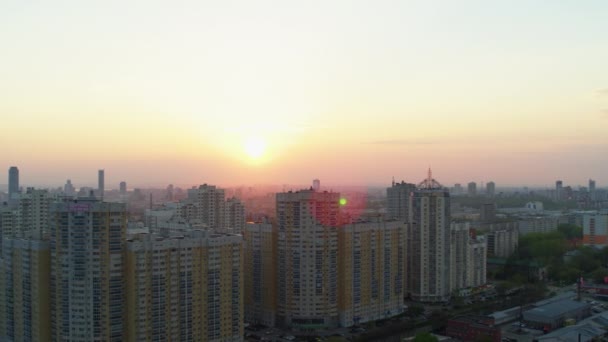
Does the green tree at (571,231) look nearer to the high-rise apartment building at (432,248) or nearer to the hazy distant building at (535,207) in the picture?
the hazy distant building at (535,207)

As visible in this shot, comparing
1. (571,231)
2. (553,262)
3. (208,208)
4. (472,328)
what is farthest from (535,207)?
(472,328)

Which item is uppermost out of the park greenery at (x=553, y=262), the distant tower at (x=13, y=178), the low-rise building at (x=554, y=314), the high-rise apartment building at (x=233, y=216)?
the distant tower at (x=13, y=178)

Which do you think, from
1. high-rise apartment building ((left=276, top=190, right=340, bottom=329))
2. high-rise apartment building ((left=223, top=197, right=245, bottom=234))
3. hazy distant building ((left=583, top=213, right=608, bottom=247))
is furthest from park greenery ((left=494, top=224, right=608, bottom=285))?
high-rise apartment building ((left=223, top=197, right=245, bottom=234))

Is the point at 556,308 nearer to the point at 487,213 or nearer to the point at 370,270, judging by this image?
the point at 370,270

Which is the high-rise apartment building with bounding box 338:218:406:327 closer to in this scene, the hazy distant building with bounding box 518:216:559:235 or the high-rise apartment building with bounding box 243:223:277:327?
the high-rise apartment building with bounding box 243:223:277:327

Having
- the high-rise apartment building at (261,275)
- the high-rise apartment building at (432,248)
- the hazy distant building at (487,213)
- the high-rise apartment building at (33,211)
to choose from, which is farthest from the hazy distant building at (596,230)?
the high-rise apartment building at (33,211)

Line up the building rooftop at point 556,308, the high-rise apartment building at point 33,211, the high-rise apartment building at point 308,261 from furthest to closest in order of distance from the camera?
the high-rise apartment building at point 33,211 → the building rooftop at point 556,308 → the high-rise apartment building at point 308,261
